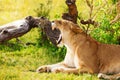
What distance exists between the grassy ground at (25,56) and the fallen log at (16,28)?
1.64ft

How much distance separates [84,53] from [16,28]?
7.11ft

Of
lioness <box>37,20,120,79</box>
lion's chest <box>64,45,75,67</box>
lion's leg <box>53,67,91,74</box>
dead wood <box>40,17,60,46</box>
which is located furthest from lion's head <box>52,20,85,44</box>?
dead wood <box>40,17,60,46</box>

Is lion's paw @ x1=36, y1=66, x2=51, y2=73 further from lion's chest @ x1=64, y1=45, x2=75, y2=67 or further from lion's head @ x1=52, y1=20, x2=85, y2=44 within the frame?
lion's head @ x1=52, y1=20, x2=85, y2=44

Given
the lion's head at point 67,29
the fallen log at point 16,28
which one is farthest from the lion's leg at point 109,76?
the fallen log at point 16,28

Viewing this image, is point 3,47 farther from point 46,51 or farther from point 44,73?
point 44,73

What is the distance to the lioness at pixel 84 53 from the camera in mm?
7746

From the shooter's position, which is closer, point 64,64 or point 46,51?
Result: point 64,64

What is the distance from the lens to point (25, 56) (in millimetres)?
9844

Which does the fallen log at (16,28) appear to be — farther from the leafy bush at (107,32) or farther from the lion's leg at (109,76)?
the lion's leg at (109,76)

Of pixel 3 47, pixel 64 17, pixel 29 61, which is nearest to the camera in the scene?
pixel 29 61

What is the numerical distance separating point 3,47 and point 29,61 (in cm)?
152

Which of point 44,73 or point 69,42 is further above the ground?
point 69,42

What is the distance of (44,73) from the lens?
7828 mm

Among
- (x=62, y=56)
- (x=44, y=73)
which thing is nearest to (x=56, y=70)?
(x=44, y=73)
